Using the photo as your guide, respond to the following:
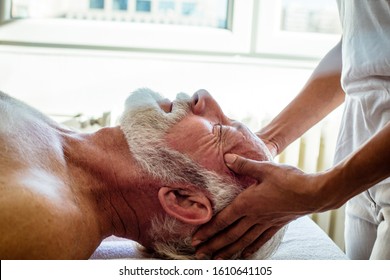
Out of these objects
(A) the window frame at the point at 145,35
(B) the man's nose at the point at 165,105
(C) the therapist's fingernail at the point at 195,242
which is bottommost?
(C) the therapist's fingernail at the point at 195,242

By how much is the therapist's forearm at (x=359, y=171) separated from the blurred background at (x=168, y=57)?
1.00 metres

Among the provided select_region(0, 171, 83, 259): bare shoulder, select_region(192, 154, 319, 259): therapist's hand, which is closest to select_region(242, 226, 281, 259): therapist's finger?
select_region(192, 154, 319, 259): therapist's hand

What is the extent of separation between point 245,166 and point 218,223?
12 cm

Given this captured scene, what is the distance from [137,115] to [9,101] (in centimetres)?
26

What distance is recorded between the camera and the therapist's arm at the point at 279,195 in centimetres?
88

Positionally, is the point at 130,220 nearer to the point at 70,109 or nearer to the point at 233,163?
the point at 233,163

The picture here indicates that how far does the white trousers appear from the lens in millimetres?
1077

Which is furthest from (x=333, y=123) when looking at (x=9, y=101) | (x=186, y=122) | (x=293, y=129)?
(x=9, y=101)

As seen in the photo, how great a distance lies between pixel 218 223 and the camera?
39.9 inches

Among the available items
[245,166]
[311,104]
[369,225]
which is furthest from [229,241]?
[311,104]

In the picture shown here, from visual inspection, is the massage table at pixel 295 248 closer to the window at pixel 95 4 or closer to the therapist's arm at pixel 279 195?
the therapist's arm at pixel 279 195

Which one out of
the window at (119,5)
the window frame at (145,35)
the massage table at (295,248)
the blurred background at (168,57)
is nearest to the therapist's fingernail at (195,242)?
the massage table at (295,248)

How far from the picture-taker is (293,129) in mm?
1375

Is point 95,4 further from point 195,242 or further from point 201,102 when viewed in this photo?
point 195,242
